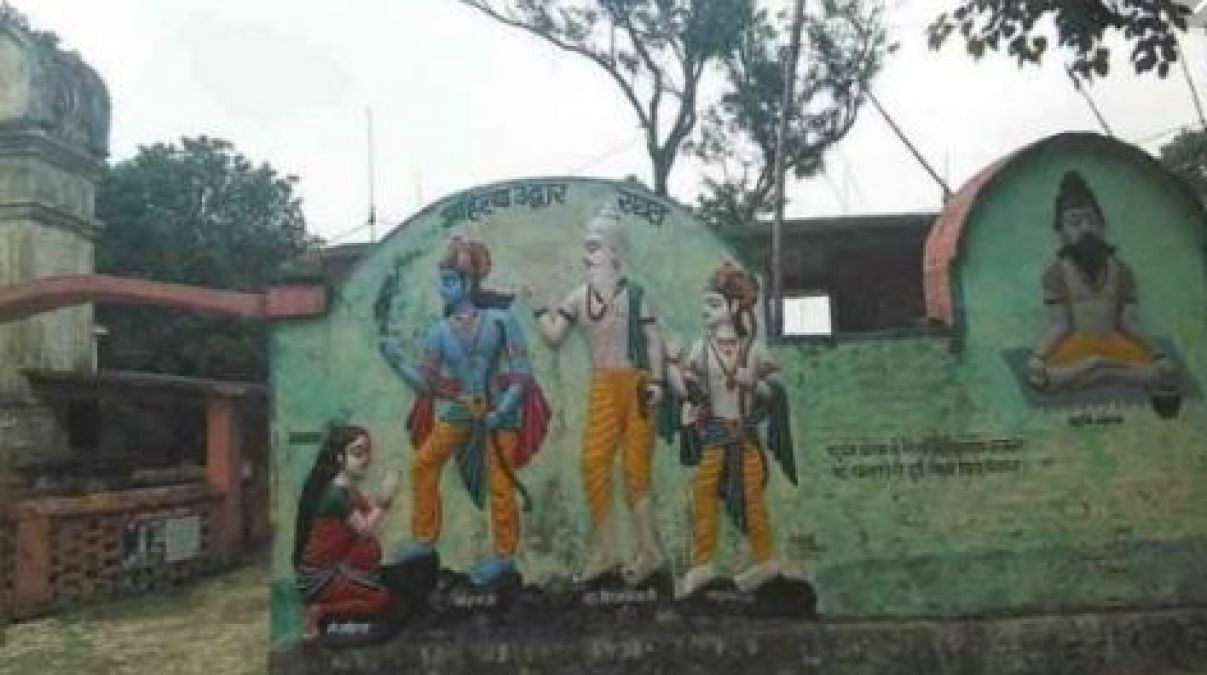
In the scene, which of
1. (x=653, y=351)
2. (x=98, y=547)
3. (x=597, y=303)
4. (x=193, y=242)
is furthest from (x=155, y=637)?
(x=193, y=242)

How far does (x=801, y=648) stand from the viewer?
25.2 feet

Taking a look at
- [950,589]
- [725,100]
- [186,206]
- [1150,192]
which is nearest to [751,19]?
[725,100]

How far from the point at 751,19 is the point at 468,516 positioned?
17308mm

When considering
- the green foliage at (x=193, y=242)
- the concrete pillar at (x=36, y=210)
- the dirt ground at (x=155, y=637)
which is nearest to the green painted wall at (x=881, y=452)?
the dirt ground at (x=155, y=637)

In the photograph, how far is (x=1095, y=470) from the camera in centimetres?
799

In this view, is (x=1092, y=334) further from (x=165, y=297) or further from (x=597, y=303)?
(x=165, y=297)

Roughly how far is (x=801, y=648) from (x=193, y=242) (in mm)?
22467

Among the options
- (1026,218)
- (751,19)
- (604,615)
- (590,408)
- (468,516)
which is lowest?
(604,615)

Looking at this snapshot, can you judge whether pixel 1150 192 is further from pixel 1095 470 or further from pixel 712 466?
pixel 712 466

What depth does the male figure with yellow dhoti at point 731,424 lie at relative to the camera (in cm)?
777

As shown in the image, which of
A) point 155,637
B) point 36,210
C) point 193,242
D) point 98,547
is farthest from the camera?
point 193,242

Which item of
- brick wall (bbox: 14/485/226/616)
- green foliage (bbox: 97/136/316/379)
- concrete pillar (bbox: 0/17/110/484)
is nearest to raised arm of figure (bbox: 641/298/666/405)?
brick wall (bbox: 14/485/226/616)

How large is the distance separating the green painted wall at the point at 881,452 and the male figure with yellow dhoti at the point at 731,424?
0.10m

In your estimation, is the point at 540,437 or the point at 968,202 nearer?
the point at 540,437
